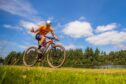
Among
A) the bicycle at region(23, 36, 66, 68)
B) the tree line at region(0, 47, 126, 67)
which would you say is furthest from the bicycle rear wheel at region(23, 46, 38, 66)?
the tree line at region(0, 47, 126, 67)

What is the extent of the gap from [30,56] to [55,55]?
188 cm

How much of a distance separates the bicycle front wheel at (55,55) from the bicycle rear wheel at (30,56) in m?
1.02

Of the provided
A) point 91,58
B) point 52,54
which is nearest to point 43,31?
point 52,54

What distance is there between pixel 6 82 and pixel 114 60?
640 feet

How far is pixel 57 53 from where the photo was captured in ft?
38.1

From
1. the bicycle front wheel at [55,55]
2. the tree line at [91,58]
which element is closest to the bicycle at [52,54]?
the bicycle front wheel at [55,55]

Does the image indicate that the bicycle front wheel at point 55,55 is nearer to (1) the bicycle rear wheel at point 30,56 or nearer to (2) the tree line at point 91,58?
(1) the bicycle rear wheel at point 30,56

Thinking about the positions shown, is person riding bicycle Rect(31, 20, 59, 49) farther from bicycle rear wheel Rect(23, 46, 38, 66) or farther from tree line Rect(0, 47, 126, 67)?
tree line Rect(0, 47, 126, 67)

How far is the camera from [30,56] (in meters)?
12.7

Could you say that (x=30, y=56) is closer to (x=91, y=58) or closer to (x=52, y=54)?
(x=52, y=54)

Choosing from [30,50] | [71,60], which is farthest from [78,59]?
[30,50]

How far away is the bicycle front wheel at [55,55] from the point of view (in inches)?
446

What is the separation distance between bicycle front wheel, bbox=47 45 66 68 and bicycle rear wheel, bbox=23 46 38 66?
1.02 metres

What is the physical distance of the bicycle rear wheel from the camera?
12355 millimetres
